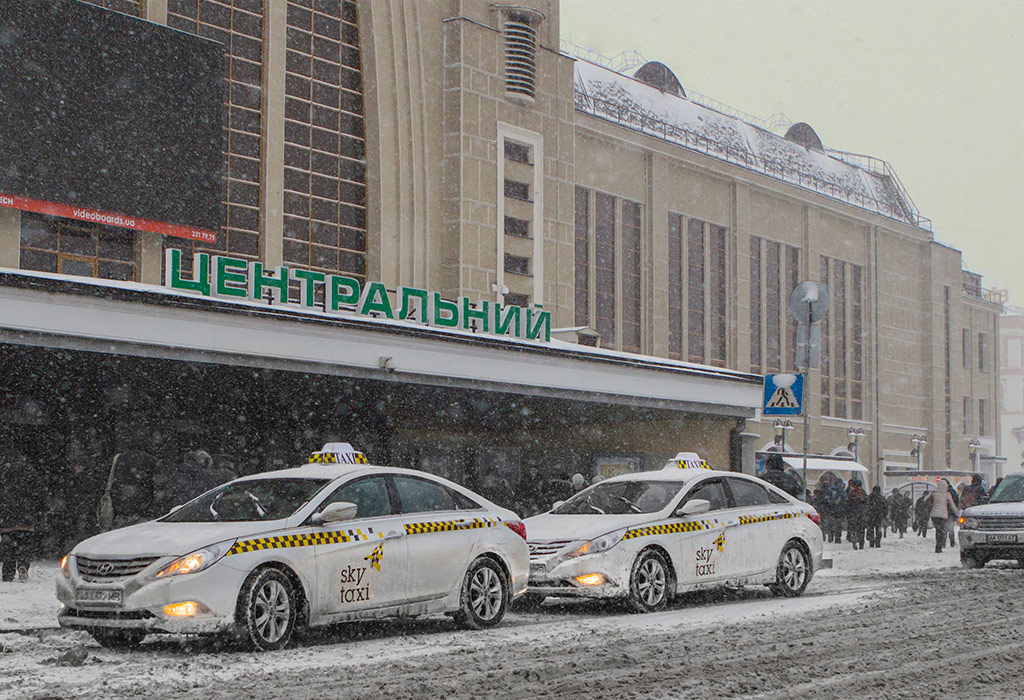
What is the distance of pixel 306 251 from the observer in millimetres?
34156

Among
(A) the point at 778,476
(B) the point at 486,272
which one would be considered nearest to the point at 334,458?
(A) the point at 778,476

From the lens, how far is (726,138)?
6006cm

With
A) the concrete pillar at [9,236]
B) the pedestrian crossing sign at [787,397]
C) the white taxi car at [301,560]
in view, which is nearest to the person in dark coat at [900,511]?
the pedestrian crossing sign at [787,397]

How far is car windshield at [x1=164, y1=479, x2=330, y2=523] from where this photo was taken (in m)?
10.2

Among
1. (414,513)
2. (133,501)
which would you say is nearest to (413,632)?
(414,513)

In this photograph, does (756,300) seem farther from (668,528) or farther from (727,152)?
(668,528)

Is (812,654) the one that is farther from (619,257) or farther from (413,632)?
(619,257)

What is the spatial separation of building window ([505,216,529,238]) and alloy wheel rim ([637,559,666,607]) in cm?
2657

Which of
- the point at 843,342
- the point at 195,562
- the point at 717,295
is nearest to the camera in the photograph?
the point at 195,562

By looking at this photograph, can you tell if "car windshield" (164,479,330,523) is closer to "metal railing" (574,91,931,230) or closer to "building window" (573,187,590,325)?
"building window" (573,187,590,325)

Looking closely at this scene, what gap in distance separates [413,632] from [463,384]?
11.0 meters

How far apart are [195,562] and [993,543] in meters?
13.5

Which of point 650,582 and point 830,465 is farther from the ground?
point 650,582

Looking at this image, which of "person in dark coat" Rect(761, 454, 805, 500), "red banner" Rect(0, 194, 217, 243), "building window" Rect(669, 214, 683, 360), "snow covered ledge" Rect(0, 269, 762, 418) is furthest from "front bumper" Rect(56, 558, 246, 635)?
"building window" Rect(669, 214, 683, 360)
